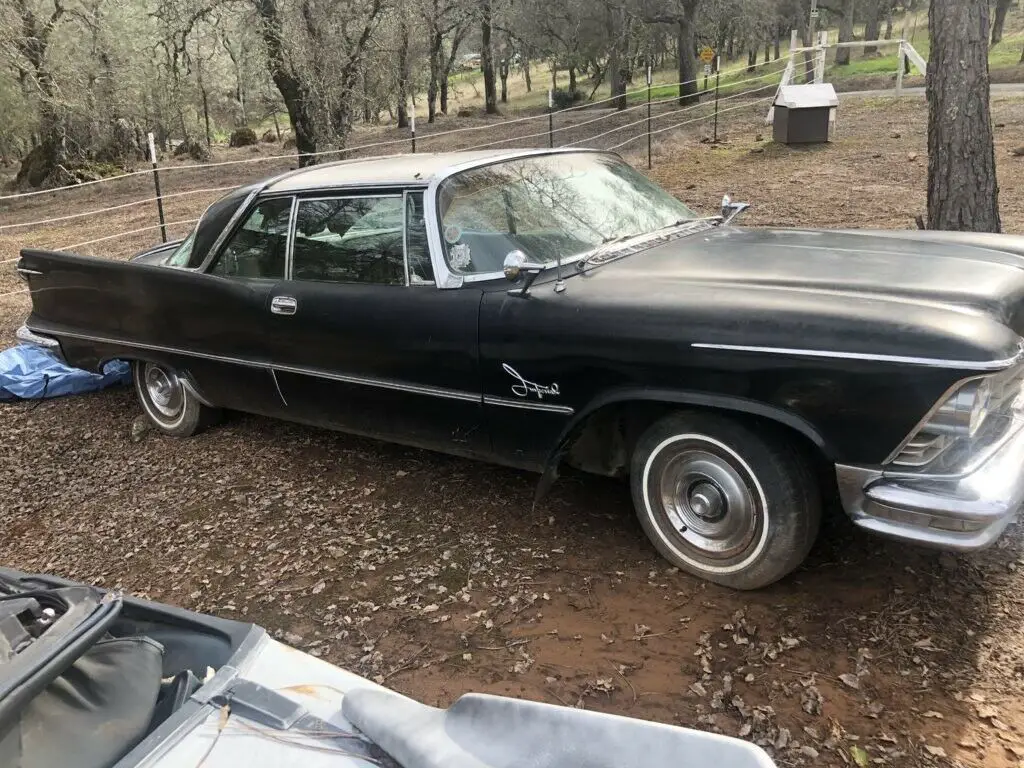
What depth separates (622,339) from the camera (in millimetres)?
3096

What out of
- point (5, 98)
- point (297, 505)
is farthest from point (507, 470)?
point (5, 98)

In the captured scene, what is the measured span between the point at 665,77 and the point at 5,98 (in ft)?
114

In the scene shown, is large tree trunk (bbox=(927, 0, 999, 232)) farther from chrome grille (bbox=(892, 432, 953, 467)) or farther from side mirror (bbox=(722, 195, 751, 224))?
chrome grille (bbox=(892, 432, 953, 467))

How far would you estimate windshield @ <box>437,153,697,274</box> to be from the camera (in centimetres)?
369

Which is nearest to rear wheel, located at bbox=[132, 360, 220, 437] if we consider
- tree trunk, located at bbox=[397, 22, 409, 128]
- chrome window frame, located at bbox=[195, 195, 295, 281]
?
chrome window frame, located at bbox=[195, 195, 295, 281]

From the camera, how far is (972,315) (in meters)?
2.66

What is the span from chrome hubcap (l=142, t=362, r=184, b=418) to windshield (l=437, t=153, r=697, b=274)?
2.42 metres

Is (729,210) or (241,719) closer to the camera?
(241,719)

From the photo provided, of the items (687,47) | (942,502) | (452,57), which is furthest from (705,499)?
(452,57)

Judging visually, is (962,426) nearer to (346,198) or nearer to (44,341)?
(346,198)

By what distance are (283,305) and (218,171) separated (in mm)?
18407

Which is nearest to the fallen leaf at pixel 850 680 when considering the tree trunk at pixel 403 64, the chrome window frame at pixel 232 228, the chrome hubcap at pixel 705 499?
the chrome hubcap at pixel 705 499

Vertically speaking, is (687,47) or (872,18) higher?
(872,18)

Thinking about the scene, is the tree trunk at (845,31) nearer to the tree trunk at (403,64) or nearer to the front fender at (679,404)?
the tree trunk at (403,64)
